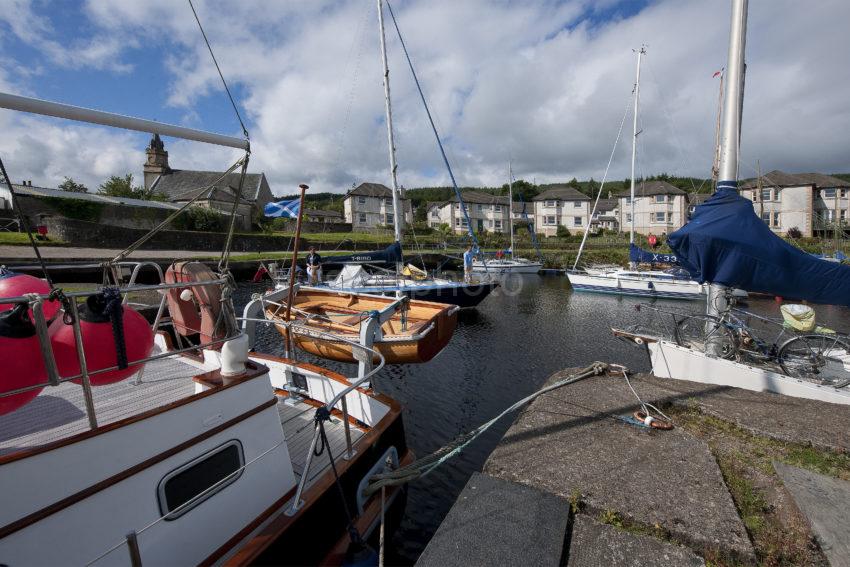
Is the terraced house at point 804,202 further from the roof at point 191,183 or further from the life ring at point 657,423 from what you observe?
the roof at point 191,183

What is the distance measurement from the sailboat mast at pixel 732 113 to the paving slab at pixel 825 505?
4.32 metres

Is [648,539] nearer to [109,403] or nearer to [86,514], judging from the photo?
[86,514]

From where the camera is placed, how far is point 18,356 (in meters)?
2.62

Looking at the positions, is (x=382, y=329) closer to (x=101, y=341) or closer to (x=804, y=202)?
(x=101, y=341)

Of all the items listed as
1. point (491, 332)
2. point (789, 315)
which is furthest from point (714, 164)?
point (789, 315)

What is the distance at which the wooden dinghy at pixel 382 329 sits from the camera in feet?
31.0

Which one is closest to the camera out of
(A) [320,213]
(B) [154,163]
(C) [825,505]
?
(C) [825,505]

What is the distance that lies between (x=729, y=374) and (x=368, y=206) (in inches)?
2675

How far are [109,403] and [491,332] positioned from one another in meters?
14.8

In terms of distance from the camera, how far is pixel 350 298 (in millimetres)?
12984

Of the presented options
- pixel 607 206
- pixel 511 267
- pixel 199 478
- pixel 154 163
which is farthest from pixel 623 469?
pixel 607 206

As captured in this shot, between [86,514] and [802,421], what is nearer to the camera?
[86,514]

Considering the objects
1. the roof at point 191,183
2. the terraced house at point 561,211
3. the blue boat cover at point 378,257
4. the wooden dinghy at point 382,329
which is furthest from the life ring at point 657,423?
the terraced house at point 561,211

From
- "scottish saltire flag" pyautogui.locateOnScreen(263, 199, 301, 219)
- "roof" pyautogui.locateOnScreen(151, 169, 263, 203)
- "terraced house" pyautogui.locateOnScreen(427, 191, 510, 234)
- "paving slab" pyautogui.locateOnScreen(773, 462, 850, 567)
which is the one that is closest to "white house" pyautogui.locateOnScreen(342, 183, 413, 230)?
"terraced house" pyautogui.locateOnScreen(427, 191, 510, 234)
